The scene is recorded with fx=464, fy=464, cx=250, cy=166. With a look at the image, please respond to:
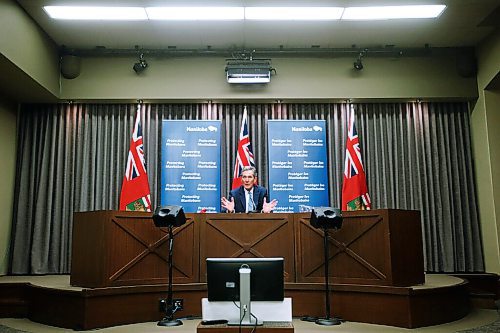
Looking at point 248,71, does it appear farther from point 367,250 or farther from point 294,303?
point 294,303

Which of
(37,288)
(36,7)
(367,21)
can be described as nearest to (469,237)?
(367,21)

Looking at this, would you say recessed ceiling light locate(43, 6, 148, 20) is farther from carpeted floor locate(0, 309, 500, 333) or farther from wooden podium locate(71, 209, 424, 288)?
carpeted floor locate(0, 309, 500, 333)

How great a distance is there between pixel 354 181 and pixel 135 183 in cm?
332

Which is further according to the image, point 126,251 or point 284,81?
point 284,81

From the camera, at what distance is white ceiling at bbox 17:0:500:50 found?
610 centimetres

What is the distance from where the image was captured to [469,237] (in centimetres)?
A: 727

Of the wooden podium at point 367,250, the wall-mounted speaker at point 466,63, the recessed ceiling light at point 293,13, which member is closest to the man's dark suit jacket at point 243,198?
the wooden podium at point 367,250

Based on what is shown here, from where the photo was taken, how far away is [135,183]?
695 cm

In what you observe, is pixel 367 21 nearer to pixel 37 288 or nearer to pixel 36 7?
pixel 36 7

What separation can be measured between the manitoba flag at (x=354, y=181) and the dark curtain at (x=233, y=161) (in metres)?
0.28

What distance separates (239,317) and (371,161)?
4952 millimetres

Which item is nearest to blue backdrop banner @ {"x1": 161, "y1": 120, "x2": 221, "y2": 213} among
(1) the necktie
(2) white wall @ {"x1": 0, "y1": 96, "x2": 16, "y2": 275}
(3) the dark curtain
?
(3) the dark curtain

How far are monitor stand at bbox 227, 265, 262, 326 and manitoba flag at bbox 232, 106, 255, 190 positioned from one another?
3.97m

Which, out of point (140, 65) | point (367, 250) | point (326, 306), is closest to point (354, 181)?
point (367, 250)
